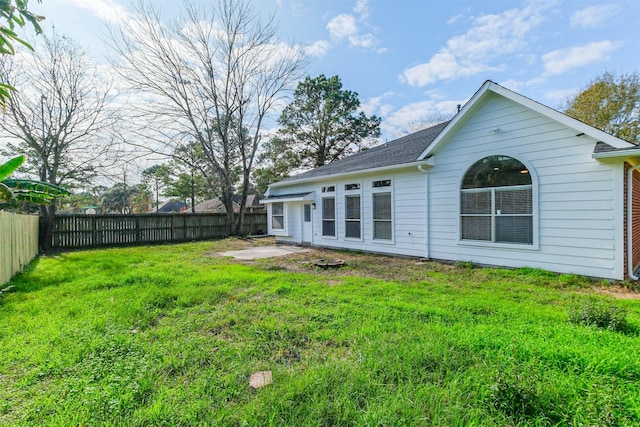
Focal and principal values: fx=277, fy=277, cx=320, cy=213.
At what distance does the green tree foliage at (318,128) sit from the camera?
22406 mm

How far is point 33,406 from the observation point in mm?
1948

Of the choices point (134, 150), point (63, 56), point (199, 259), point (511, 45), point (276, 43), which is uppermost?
point (276, 43)

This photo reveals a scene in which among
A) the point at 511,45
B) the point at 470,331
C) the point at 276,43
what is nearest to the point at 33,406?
the point at 470,331

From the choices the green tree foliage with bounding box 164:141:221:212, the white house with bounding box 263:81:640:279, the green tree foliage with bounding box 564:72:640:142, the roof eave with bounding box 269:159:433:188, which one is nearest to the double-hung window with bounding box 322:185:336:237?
the roof eave with bounding box 269:159:433:188

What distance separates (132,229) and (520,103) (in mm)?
16220

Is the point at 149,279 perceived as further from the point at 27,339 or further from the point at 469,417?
the point at 469,417

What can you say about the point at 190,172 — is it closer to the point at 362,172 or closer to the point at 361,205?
the point at 361,205

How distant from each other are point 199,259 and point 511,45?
12692mm

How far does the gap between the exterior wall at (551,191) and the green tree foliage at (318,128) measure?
1606 centimetres

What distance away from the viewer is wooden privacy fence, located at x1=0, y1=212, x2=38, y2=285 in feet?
17.9

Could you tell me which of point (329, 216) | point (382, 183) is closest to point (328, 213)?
point (329, 216)

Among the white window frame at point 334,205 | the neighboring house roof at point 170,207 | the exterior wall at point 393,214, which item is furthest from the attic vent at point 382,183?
the neighboring house roof at point 170,207

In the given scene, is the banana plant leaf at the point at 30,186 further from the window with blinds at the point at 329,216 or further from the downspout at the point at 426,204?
the downspout at the point at 426,204

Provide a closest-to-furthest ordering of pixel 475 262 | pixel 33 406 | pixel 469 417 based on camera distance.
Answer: pixel 469 417
pixel 33 406
pixel 475 262
